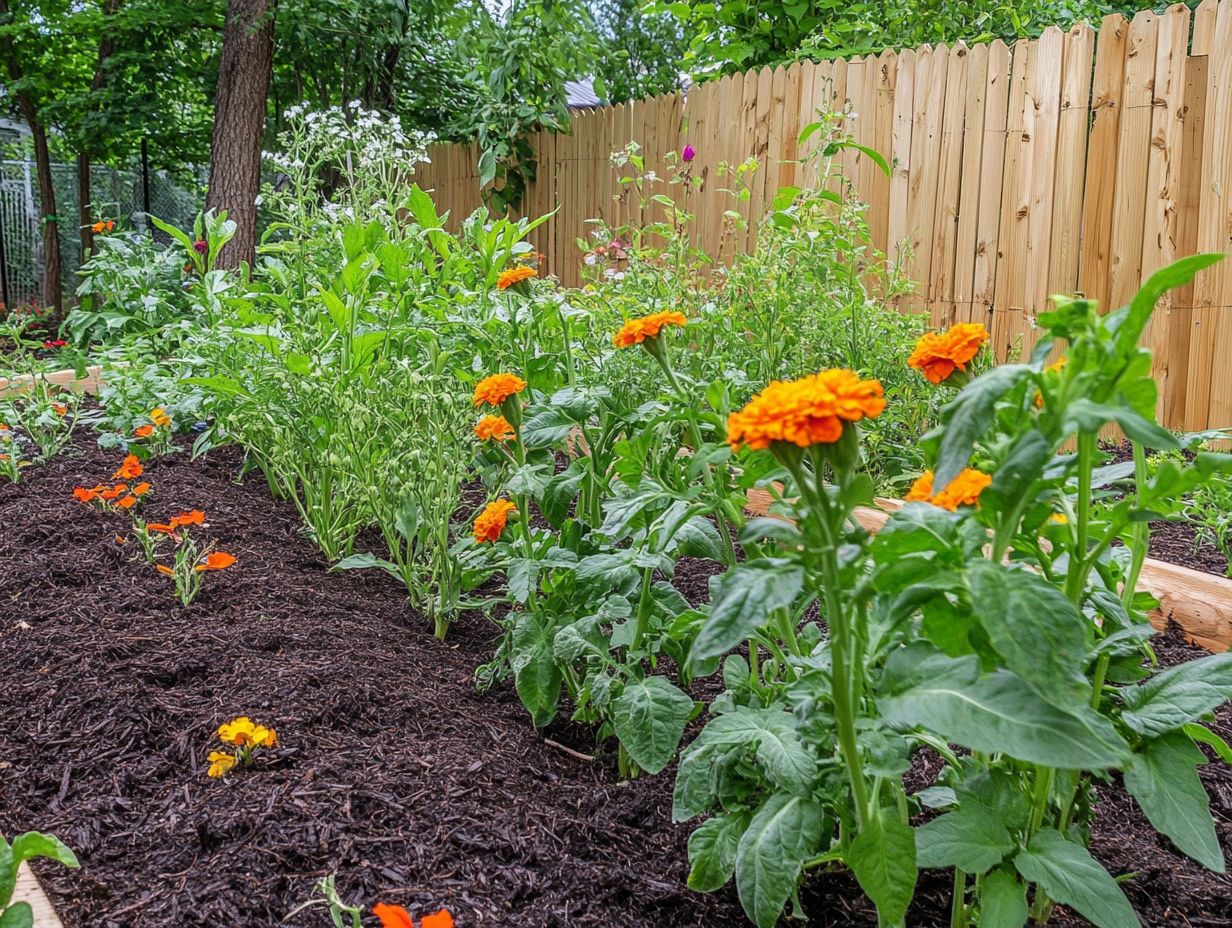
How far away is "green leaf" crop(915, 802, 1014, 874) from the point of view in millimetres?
1179

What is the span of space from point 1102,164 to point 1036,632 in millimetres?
4249

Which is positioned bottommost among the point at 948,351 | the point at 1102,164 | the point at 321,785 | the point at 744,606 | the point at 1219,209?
the point at 321,785

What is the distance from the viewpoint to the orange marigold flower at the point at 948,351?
126 centimetres

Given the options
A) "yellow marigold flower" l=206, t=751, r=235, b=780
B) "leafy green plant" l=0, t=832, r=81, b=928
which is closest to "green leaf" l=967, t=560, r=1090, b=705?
"leafy green plant" l=0, t=832, r=81, b=928

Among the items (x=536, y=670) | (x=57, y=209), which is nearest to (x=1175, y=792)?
(x=536, y=670)

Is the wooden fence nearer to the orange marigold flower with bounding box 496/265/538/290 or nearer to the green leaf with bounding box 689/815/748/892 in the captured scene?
the orange marigold flower with bounding box 496/265/538/290

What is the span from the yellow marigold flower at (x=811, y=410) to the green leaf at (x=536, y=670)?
1.06m

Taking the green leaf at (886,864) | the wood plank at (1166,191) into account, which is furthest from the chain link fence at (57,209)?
the green leaf at (886,864)

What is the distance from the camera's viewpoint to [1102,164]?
4.46 metres

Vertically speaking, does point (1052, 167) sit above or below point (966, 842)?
above

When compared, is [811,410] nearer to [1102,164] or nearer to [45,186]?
[1102,164]

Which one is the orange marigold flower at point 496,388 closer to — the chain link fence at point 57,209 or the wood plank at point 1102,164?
the wood plank at point 1102,164

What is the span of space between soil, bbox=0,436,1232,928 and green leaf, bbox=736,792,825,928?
31cm

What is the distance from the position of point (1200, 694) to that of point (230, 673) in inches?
72.3
